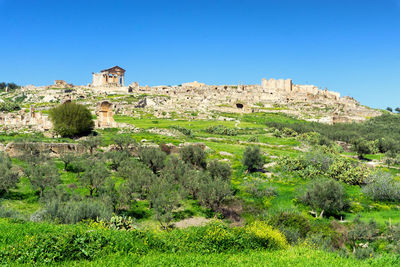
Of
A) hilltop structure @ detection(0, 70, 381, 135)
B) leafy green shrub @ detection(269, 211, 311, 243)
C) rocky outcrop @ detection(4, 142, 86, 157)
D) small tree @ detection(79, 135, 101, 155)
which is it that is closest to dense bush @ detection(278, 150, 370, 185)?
leafy green shrub @ detection(269, 211, 311, 243)

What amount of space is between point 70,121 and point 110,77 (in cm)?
7089

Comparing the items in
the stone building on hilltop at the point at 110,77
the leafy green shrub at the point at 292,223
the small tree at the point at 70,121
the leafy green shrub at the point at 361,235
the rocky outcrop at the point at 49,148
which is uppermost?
the stone building on hilltop at the point at 110,77

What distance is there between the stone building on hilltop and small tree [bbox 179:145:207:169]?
257 ft

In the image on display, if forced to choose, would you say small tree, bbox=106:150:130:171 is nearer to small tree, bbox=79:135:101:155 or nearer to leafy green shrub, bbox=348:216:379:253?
small tree, bbox=79:135:101:155

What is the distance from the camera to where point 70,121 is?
37469mm

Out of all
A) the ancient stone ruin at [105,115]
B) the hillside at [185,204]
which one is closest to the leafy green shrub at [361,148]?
the hillside at [185,204]

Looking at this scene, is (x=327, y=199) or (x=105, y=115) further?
(x=105, y=115)

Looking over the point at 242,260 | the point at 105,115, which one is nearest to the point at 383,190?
the point at 242,260

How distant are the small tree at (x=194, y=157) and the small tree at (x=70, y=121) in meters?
15.6

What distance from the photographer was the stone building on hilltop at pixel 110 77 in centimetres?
10275

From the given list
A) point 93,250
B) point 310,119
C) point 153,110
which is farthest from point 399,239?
point 310,119

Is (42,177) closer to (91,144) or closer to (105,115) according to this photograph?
(91,144)

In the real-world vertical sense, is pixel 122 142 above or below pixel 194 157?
above

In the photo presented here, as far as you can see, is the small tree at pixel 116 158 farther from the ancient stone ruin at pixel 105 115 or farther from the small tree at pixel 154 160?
the ancient stone ruin at pixel 105 115
